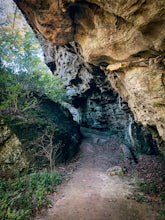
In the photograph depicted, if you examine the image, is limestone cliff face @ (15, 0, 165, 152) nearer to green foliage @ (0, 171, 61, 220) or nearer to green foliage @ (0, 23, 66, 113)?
green foliage @ (0, 23, 66, 113)

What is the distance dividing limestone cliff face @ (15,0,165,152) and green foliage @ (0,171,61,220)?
240 inches

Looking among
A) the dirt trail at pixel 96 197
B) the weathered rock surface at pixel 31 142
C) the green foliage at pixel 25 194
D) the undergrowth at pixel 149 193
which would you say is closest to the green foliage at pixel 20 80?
the weathered rock surface at pixel 31 142

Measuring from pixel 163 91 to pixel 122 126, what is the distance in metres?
10.0

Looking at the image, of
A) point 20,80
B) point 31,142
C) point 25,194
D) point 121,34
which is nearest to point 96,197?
point 25,194

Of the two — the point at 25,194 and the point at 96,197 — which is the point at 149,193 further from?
the point at 25,194

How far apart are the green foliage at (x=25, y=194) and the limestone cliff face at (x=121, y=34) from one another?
20.0 feet

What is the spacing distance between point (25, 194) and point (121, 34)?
7568mm

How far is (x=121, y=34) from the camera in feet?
18.9

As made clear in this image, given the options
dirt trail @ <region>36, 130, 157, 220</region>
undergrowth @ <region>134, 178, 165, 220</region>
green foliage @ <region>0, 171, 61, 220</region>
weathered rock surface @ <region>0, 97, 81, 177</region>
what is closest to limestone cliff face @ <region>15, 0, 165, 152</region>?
undergrowth @ <region>134, 178, 165, 220</region>

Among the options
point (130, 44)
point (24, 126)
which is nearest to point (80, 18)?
point (130, 44)

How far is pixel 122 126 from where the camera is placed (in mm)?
15953

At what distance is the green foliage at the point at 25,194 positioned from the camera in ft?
18.7

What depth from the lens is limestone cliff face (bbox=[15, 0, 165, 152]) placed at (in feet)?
15.2

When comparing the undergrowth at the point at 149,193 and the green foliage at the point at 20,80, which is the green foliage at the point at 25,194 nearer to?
the undergrowth at the point at 149,193
